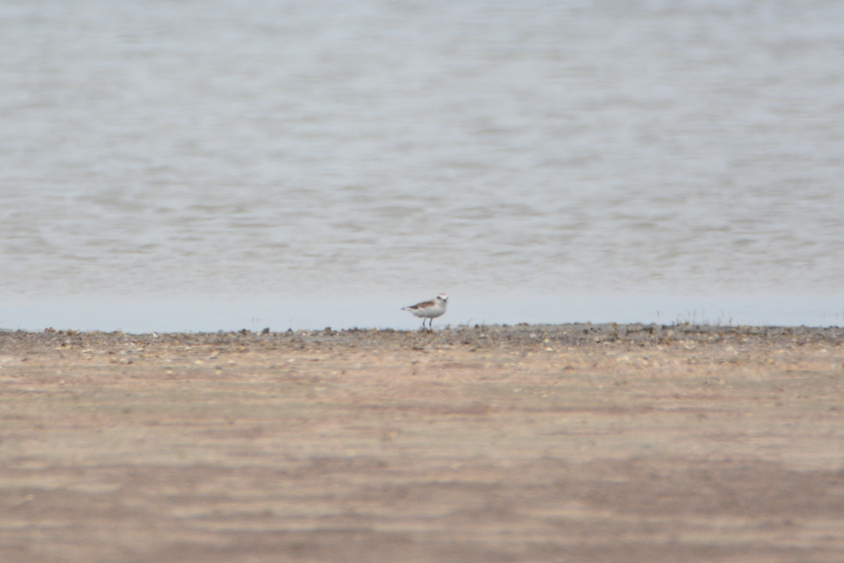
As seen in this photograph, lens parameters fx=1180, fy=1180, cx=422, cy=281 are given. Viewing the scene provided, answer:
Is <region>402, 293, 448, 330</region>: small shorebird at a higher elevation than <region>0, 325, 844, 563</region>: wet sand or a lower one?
higher

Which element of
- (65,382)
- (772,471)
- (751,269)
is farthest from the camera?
(751,269)

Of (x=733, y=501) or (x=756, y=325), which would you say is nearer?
(x=733, y=501)

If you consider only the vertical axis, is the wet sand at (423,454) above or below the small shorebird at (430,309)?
below

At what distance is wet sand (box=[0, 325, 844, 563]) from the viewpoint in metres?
4.71

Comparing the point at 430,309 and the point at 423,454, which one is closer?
the point at 423,454

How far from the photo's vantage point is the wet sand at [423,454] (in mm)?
4715

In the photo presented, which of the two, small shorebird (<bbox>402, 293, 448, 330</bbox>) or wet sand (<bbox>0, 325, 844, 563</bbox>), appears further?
small shorebird (<bbox>402, 293, 448, 330</bbox>)

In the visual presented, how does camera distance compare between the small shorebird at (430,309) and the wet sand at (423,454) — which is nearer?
the wet sand at (423,454)

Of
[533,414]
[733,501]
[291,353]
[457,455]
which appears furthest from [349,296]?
[733,501]

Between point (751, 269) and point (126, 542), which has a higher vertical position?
point (751, 269)

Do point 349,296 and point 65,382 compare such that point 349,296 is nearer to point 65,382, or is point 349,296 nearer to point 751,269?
point 751,269

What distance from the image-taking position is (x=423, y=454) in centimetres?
600

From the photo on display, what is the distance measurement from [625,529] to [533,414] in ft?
7.17

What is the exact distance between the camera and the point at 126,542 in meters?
4.70
